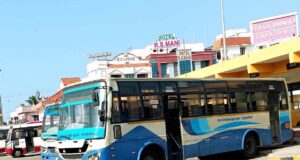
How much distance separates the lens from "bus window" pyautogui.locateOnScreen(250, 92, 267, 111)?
1697cm

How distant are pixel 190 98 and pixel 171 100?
2.62 feet

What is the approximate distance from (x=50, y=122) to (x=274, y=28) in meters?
19.8

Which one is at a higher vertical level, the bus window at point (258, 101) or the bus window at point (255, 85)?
the bus window at point (255, 85)

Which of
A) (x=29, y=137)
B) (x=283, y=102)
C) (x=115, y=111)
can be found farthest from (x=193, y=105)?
(x=29, y=137)

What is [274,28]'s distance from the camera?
115 feet

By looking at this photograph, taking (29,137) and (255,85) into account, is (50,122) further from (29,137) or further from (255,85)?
(29,137)

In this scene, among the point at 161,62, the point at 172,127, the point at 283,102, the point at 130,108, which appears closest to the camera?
the point at 130,108

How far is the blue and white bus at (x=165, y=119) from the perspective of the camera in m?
12.4

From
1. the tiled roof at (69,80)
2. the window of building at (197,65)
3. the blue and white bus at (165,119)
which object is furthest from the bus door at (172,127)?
the tiled roof at (69,80)

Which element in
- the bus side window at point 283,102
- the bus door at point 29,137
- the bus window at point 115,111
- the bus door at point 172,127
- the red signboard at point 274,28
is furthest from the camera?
the bus door at point 29,137

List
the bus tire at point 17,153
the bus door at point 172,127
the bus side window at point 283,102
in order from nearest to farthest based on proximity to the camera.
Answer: the bus door at point 172,127, the bus side window at point 283,102, the bus tire at point 17,153

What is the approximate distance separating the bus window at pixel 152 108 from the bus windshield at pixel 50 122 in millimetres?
7808

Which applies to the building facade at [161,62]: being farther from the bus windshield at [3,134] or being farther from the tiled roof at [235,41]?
the bus windshield at [3,134]

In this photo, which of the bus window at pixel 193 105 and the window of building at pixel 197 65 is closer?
the bus window at pixel 193 105
